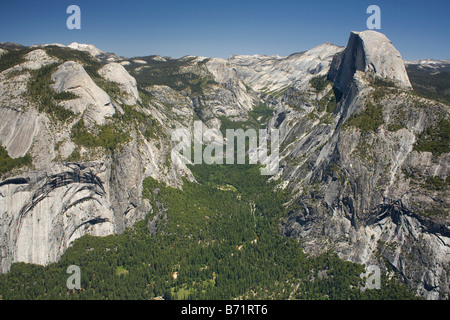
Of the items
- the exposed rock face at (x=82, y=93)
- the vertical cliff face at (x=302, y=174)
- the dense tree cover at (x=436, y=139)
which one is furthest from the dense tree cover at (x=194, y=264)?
the dense tree cover at (x=436, y=139)

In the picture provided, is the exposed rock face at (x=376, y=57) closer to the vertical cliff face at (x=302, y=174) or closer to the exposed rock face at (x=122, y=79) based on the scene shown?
the vertical cliff face at (x=302, y=174)

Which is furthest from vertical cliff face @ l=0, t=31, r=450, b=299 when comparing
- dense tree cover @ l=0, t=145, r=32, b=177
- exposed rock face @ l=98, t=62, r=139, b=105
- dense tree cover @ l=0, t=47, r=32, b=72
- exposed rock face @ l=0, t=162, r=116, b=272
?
exposed rock face @ l=98, t=62, r=139, b=105

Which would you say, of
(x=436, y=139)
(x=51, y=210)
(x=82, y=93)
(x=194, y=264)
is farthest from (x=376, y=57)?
(x=51, y=210)

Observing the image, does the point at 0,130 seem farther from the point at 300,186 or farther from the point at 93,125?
the point at 300,186

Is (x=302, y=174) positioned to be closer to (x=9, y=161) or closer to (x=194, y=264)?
(x=194, y=264)

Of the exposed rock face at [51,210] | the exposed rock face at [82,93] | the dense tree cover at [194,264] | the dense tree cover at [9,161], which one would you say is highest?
the exposed rock face at [82,93]

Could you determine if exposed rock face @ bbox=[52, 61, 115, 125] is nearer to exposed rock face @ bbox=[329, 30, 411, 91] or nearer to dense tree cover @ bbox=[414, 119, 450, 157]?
dense tree cover @ bbox=[414, 119, 450, 157]
